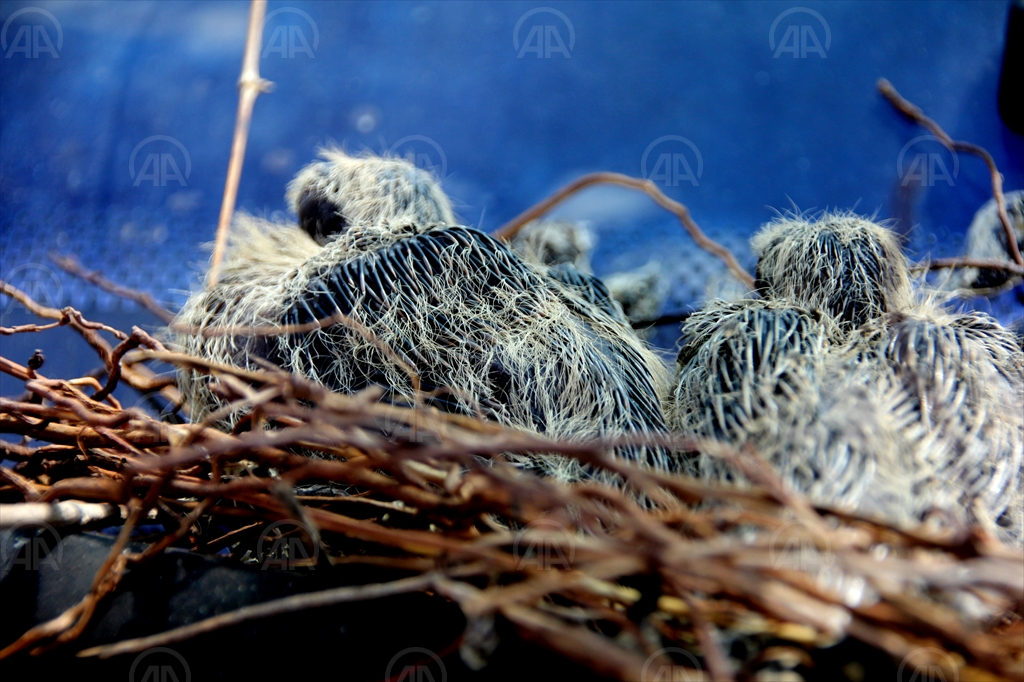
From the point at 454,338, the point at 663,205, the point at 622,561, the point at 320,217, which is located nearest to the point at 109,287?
the point at 320,217

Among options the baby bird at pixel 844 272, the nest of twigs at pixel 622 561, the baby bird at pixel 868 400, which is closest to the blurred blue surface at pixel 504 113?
the baby bird at pixel 844 272

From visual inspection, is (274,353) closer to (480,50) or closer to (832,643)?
(832,643)

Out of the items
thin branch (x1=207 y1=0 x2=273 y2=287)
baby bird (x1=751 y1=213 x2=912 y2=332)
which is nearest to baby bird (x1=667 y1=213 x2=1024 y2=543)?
baby bird (x1=751 y1=213 x2=912 y2=332)

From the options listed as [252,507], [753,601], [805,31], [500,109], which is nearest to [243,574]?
[252,507]

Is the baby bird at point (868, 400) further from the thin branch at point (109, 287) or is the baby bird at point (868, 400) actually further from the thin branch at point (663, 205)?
the thin branch at point (109, 287)

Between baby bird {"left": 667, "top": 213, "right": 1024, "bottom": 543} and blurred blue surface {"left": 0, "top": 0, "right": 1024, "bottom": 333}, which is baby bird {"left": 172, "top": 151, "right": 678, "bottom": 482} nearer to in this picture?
baby bird {"left": 667, "top": 213, "right": 1024, "bottom": 543}

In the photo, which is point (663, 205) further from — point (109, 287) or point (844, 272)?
point (109, 287)
